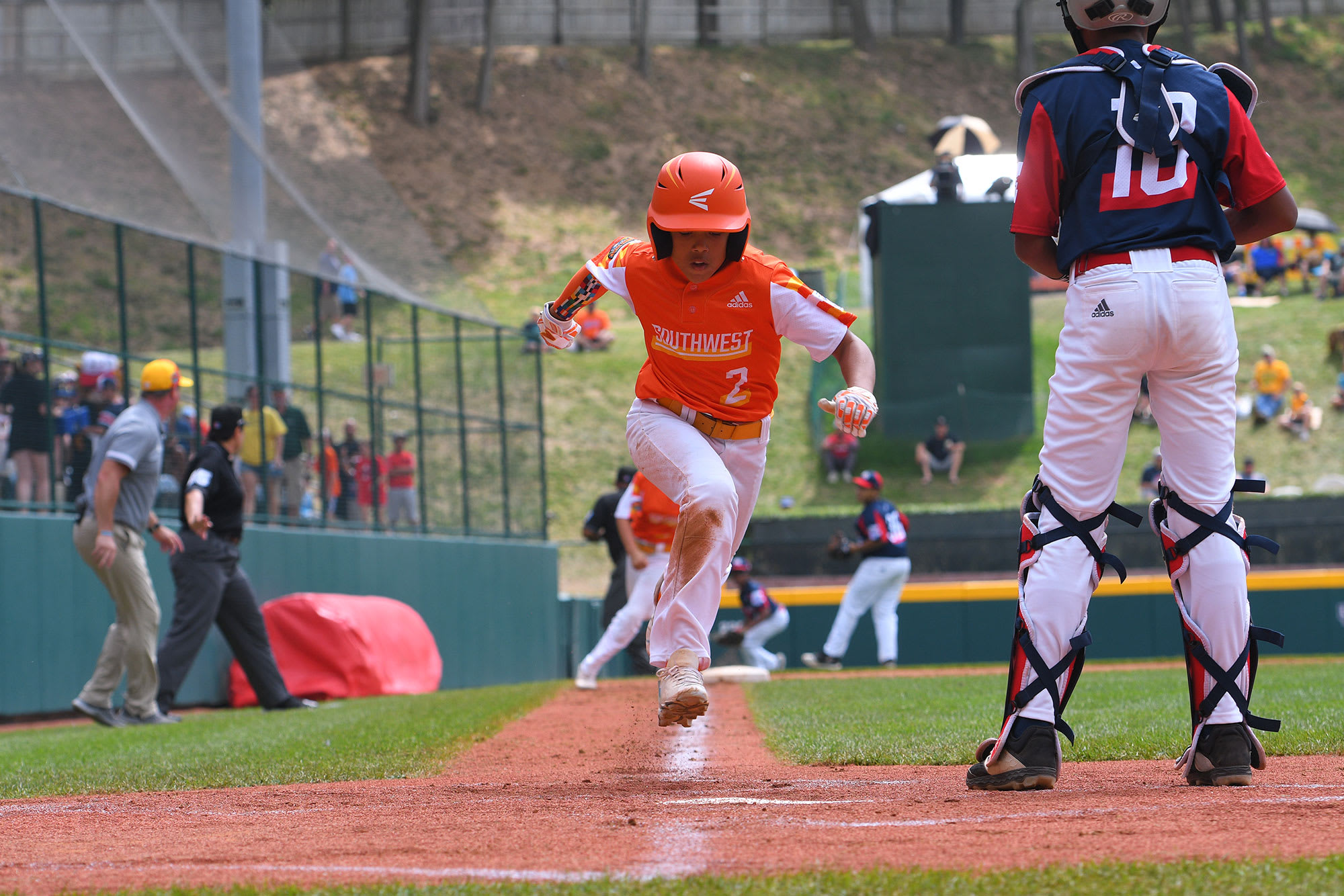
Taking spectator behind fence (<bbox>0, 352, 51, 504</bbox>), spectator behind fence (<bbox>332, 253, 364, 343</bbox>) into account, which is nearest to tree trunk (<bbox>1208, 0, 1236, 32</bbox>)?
spectator behind fence (<bbox>332, 253, 364, 343</bbox>)

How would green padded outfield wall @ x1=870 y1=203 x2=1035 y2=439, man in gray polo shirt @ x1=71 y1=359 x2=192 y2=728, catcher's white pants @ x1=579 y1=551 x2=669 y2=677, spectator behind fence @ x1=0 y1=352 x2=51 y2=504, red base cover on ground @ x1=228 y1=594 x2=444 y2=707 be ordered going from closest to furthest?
man in gray polo shirt @ x1=71 y1=359 x2=192 y2=728 → catcher's white pants @ x1=579 y1=551 x2=669 y2=677 → spectator behind fence @ x1=0 y1=352 x2=51 y2=504 → red base cover on ground @ x1=228 y1=594 x2=444 y2=707 → green padded outfield wall @ x1=870 y1=203 x2=1035 y2=439

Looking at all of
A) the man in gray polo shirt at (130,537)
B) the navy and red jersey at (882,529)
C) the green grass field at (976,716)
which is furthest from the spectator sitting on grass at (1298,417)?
the man in gray polo shirt at (130,537)

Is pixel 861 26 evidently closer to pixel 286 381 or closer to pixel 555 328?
pixel 286 381

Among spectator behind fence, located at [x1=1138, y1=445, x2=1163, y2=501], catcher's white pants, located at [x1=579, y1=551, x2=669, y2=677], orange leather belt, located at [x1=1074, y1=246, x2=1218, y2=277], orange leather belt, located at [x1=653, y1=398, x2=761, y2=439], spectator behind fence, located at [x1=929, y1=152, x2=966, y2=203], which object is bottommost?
spectator behind fence, located at [x1=1138, y1=445, x2=1163, y2=501]

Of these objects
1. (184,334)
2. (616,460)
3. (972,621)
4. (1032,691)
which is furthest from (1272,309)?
(1032,691)

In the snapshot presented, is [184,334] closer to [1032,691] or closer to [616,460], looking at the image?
[1032,691]

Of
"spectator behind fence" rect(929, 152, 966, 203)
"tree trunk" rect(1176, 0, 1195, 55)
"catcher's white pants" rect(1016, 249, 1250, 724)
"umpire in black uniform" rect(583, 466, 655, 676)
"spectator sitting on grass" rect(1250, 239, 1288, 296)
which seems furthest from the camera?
"tree trunk" rect(1176, 0, 1195, 55)

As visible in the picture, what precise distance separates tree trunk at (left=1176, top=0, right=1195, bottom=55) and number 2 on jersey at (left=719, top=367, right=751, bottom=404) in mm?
61601

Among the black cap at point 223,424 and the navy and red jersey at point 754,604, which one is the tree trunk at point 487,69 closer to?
the navy and red jersey at point 754,604

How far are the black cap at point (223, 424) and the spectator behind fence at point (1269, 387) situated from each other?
87.2ft

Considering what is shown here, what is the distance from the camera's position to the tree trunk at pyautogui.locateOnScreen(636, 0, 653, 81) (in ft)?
193

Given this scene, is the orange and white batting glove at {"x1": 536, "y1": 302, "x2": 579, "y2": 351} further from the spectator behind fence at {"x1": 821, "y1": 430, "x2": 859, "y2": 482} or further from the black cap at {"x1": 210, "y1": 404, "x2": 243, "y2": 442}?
the spectator behind fence at {"x1": 821, "y1": 430, "x2": 859, "y2": 482}

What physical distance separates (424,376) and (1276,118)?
1942 inches

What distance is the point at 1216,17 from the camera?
6500 centimetres
